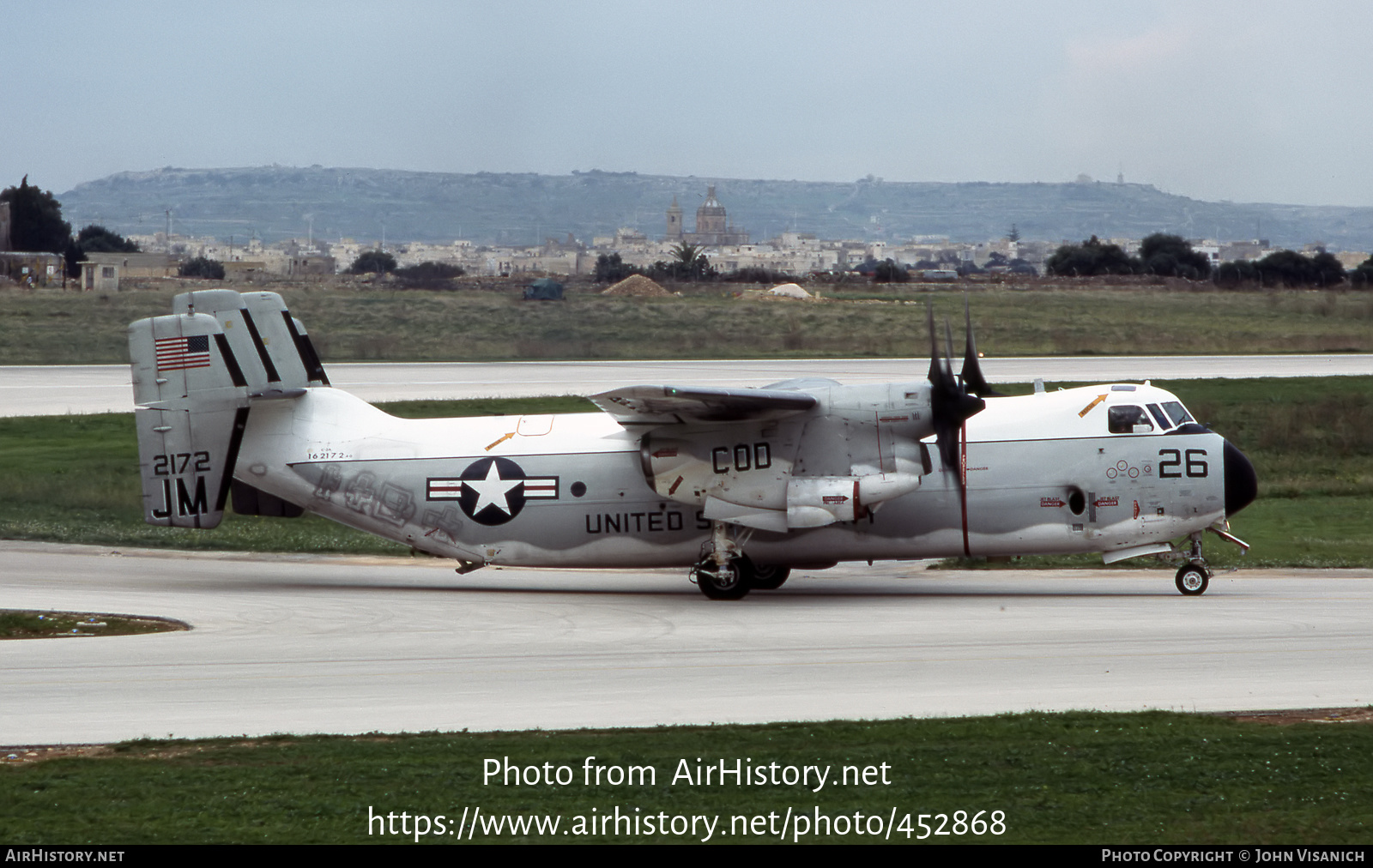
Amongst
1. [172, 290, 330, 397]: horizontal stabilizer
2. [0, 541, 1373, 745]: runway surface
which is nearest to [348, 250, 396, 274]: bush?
[172, 290, 330, 397]: horizontal stabilizer

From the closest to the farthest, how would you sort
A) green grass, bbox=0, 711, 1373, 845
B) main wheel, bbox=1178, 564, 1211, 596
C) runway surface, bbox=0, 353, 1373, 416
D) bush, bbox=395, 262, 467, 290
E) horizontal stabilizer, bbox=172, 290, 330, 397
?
green grass, bbox=0, 711, 1373, 845, main wheel, bbox=1178, 564, 1211, 596, horizontal stabilizer, bbox=172, 290, 330, 397, runway surface, bbox=0, 353, 1373, 416, bush, bbox=395, 262, 467, 290

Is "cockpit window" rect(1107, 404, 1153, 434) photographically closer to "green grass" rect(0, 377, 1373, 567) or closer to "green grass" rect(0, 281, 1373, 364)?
"green grass" rect(0, 377, 1373, 567)

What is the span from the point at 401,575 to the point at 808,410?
913 cm

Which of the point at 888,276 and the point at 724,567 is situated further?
the point at 888,276

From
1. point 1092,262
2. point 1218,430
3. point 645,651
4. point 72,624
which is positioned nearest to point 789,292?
point 1092,262

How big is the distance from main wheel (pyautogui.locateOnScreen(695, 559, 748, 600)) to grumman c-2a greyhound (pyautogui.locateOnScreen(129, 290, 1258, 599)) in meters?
0.04

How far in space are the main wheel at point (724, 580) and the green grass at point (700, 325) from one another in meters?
40.1

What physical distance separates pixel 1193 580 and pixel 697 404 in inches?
336

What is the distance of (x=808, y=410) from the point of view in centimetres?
2316

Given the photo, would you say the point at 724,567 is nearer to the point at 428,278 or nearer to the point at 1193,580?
the point at 1193,580

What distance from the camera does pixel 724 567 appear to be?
2381cm

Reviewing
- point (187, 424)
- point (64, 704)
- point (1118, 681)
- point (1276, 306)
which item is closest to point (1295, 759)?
point (1118, 681)

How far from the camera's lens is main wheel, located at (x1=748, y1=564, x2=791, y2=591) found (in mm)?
25156

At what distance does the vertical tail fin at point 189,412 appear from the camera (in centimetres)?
2539
